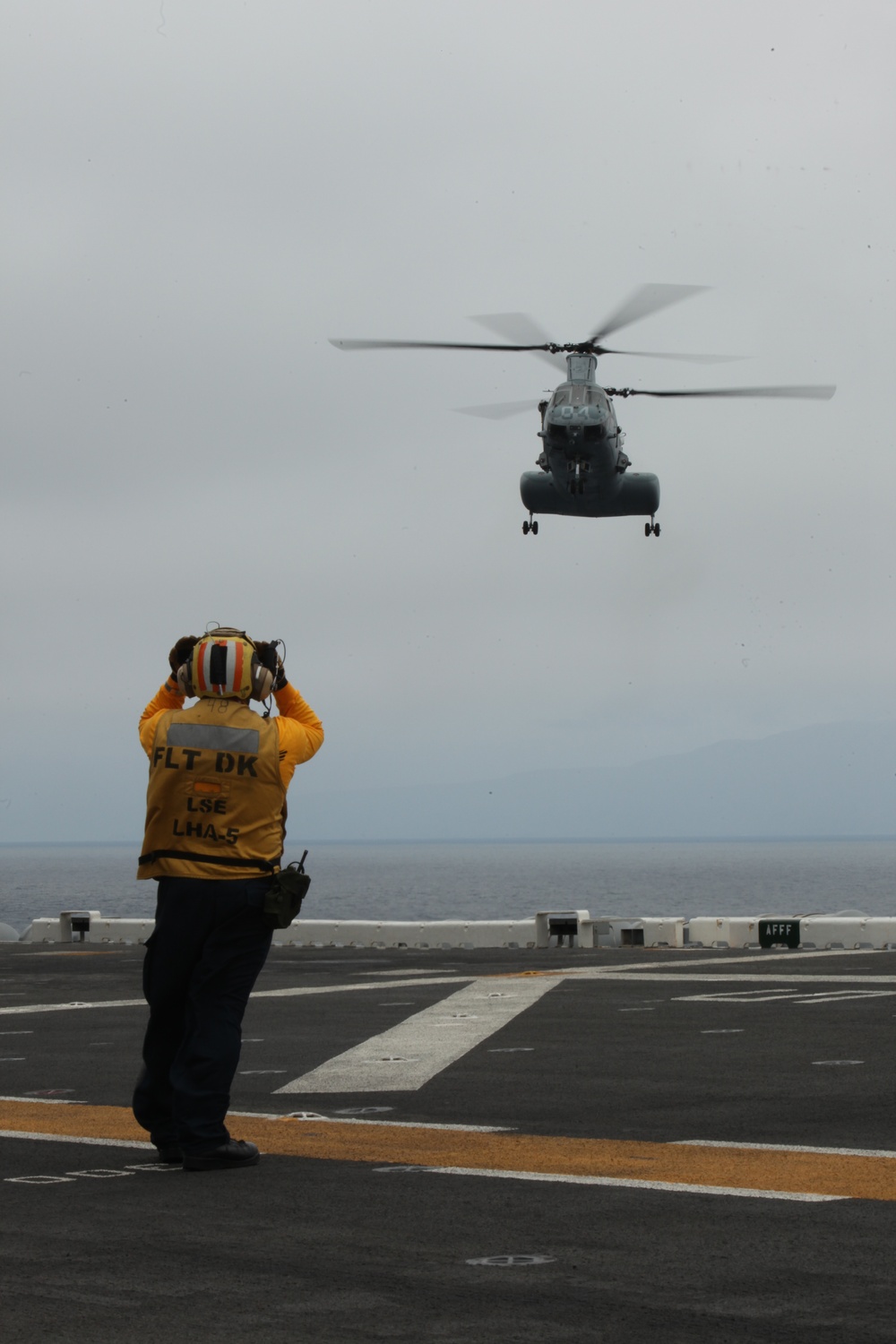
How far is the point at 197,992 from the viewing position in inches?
316

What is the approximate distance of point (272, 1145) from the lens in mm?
8539

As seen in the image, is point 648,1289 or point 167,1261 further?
point 167,1261

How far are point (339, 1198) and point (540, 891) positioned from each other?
545ft

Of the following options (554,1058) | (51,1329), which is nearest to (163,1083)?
(51,1329)

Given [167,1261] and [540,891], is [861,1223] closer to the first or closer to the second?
[167,1261]

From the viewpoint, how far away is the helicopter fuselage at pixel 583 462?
35156mm

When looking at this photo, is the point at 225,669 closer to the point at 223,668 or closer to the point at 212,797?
the point at 223,668

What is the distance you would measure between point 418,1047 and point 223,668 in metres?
5.91

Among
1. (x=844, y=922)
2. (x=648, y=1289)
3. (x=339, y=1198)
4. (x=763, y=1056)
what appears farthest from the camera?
(x=844, y=922)

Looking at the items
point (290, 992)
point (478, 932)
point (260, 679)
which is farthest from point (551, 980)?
point (478, 932)

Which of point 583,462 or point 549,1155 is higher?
point 583,462

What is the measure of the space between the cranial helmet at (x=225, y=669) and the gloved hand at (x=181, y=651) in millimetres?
28

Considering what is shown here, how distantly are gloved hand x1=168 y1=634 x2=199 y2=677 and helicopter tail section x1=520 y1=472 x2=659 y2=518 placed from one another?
29.0m

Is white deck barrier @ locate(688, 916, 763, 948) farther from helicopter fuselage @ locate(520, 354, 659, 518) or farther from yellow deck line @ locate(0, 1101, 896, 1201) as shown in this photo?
yellow deck line @ locate(0, 1101, 896, 1201)
